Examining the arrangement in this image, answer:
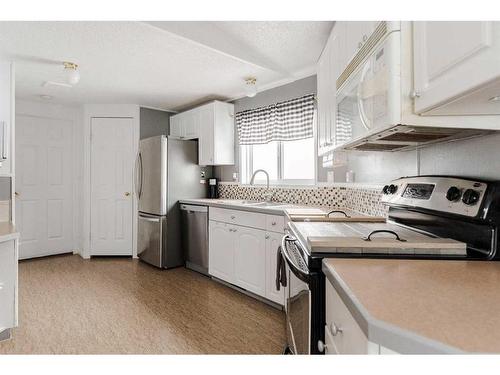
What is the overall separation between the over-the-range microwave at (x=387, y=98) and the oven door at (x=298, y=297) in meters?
0.64

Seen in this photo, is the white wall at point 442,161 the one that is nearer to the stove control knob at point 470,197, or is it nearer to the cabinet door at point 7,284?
the stove control knob at point 470,197

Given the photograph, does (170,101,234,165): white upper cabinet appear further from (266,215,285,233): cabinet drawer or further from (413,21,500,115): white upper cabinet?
(413,21,500,115): white upper cabinet

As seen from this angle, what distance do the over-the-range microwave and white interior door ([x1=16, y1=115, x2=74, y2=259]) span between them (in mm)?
4289

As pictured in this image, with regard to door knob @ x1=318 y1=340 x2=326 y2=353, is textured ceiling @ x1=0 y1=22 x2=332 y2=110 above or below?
above

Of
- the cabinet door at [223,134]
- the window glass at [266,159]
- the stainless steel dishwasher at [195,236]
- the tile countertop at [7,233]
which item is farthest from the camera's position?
the cabinet door at [223,134]

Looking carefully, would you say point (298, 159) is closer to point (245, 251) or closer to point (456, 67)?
point (245, 251)

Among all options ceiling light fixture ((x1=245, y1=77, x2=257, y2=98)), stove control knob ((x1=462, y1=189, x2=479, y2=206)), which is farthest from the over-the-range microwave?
ceiling light fixture ((x1=245, y1=77, x2=257, y2=98))

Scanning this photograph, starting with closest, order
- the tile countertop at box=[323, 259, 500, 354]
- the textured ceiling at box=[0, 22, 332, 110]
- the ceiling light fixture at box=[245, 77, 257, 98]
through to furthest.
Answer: the tile countertop at box=[323, 259, 500, 354] < the textured ceiling at box=[0, 22, 332, 110] < the ceiling light fixture at box=[245, 77, 257, 98]

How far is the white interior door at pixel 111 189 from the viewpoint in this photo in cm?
458

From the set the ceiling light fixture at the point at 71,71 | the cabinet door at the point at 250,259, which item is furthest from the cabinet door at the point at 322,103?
the ceiling light fixture at the point at 71,71

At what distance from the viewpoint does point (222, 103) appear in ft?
13.3

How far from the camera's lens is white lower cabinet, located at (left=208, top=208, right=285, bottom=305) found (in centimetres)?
269

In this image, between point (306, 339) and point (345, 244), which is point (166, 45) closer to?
point (345, 244)

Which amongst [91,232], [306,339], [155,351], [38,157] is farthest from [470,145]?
[38,157]
